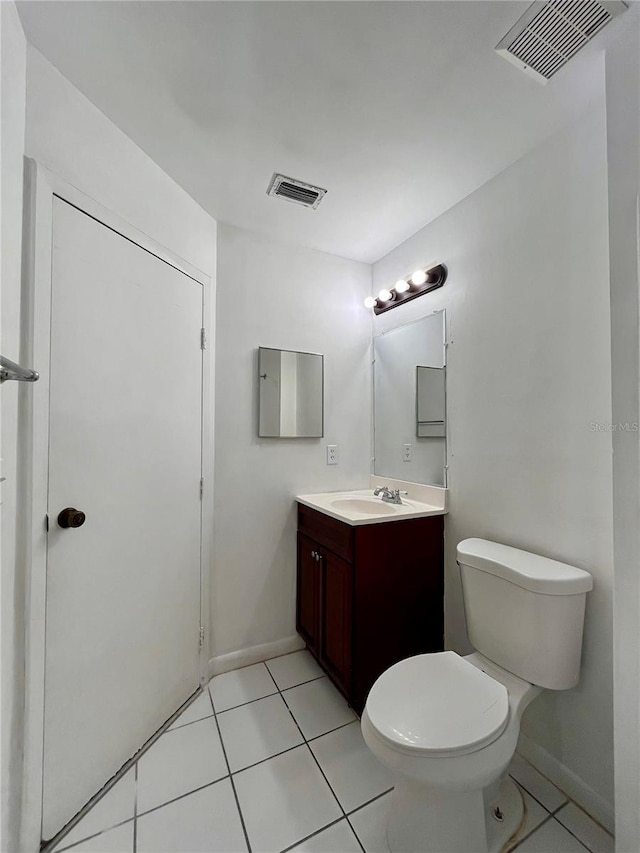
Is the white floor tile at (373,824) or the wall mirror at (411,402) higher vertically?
the wall mirror at (411,402)

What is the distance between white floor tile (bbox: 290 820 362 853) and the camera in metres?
1.07

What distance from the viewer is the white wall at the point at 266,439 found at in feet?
6.28

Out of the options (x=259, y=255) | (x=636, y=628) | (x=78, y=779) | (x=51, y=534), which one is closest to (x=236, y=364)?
(x=259, y=255)

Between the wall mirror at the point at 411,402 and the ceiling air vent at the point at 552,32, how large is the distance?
0.92m

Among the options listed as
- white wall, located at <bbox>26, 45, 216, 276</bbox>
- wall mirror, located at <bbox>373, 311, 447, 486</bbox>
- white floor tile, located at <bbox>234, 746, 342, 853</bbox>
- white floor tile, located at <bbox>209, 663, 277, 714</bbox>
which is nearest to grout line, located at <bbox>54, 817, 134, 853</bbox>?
white floor tile, located at <bbox>234, 746, 342, 853</bbox>

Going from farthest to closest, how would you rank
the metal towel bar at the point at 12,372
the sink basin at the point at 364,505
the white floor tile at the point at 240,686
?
the sink basin at the point at 364,505 → the white floor tile at the point at 240,686 → the metal towel bar at the point at 12,372

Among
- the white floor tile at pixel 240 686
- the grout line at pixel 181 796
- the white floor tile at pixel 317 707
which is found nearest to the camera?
the grout line at pixel 181 796

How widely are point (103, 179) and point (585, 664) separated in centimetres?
235

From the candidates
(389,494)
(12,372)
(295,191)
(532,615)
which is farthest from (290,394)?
(532,615)

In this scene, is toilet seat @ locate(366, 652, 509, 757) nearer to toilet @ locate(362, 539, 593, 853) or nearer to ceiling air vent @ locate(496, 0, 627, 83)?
toilet @ locate(362, 539, 593, 853)

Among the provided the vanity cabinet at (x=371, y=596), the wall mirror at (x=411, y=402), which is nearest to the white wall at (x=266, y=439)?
the wall mirror at (x=411, y=402)

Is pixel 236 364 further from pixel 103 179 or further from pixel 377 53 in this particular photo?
pixel 377 53

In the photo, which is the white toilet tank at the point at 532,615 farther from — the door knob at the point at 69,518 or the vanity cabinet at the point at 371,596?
the door knob at the point at 69,518

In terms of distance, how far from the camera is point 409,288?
6.58 ft
